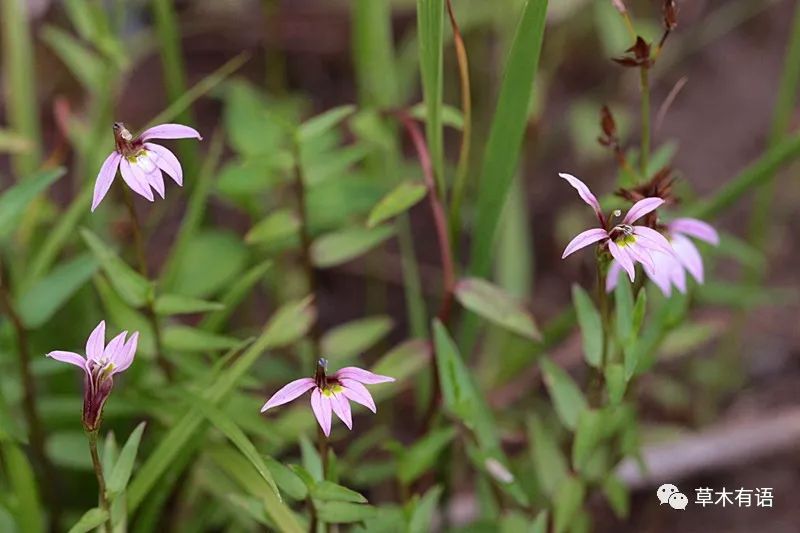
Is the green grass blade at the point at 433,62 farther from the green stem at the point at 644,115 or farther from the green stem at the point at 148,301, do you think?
the green stem at the point at 148,301

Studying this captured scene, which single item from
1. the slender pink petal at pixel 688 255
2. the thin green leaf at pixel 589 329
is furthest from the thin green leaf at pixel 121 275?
the slender pink petal at pixel 688 255

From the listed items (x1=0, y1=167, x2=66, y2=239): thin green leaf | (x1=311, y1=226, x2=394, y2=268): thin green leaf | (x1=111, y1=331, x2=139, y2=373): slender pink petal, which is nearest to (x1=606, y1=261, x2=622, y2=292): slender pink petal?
(x1=311, y1=226, x2=394, y2=268): thin green leaf

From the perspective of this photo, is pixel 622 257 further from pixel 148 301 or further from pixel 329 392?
pixel 148 301

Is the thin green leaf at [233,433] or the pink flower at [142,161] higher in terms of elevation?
the pink flower at [142,161]

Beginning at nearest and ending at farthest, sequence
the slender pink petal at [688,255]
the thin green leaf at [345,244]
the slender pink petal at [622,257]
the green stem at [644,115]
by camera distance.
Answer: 1. the slender pink petal at [622,257]
2. the green stem at [644,115]
3. the slender pink petal at [688,255]
4. the thin green leaf at [345,244]

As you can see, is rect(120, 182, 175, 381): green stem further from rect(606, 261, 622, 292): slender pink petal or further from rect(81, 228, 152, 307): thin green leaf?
rect(606, 261, 622, 292): slender pink petal

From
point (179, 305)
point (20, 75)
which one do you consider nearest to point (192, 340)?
point (179, 305)
